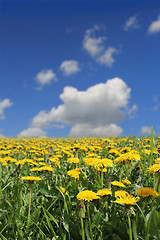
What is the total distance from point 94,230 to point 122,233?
238 millimetres

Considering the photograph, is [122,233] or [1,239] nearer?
[122,233]

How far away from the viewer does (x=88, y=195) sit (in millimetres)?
1461

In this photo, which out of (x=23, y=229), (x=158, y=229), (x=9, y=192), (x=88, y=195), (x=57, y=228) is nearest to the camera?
(x=158, y=229)

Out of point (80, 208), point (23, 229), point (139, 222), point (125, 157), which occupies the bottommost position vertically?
point (23, 229)

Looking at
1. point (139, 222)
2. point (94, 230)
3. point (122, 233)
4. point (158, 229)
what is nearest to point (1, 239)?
point (94, 230)

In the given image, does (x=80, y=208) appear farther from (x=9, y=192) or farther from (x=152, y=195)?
(x=9, y=192)

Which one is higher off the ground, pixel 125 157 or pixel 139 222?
pixel 125 157

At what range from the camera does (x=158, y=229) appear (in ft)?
3.86

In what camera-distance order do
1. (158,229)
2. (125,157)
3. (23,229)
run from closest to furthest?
(158,229)
(23,229)
(125,157)

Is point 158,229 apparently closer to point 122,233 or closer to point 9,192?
point 122,233

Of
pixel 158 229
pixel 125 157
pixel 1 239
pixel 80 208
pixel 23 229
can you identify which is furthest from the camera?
pixel 125 157

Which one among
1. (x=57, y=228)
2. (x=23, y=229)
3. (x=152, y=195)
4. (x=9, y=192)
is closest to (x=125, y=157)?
(x=152, y=195)

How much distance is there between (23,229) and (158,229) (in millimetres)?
1239

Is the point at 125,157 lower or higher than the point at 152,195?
higher
